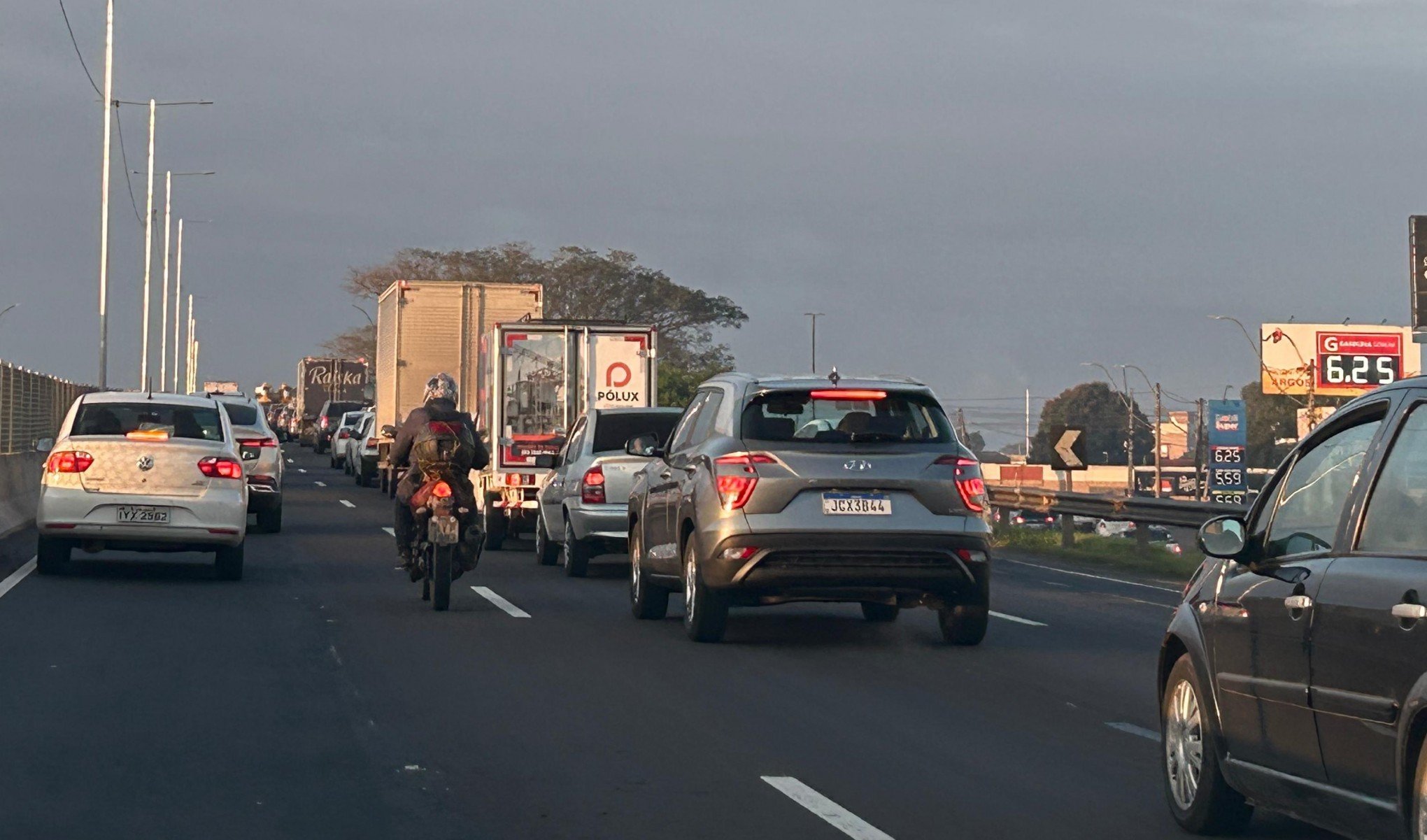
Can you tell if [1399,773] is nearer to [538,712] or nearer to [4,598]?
[538,712]

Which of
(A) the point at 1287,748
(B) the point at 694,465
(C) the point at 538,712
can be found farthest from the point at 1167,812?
(B) the point at 694,465

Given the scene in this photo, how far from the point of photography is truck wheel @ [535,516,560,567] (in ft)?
70.7

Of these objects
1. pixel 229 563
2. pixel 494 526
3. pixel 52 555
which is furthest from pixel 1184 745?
→ pixel 494 526

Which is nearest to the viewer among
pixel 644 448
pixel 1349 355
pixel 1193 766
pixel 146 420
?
pixel 1193 766

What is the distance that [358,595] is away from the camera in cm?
1688

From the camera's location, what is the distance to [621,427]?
817 inches

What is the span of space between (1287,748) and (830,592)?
6.68 meters

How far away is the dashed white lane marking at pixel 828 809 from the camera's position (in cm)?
743

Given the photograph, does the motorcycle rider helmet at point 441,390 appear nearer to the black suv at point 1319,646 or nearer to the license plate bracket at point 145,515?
the license plate bracket at point 145,515

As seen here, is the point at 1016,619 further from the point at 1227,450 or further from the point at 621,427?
the point at 1227,450

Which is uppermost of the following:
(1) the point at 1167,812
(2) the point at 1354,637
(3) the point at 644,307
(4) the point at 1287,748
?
(3) the point at 644,307

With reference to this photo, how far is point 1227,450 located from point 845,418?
1284 inches

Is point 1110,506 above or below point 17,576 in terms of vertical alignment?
above

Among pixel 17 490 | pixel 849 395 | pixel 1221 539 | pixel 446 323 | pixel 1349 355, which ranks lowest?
pixel 17 490
